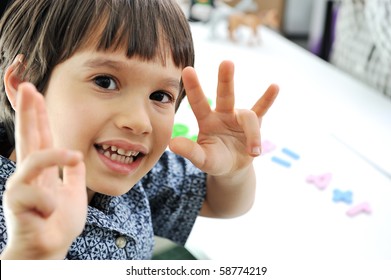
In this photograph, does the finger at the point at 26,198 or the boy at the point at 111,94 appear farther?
the boy at the point at 111,94

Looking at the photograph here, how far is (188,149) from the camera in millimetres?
489

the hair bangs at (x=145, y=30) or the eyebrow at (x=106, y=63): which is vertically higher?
the hair bangs at (x=145, y=30)

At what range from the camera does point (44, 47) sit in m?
0.48

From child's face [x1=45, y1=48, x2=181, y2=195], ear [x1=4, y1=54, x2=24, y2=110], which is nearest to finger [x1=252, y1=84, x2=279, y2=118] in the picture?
child's face [x1=45, y1=48, x2=181, y2=195]

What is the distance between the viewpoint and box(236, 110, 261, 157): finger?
50cm

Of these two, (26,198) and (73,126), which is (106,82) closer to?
(73,126)

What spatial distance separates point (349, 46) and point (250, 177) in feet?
2.07

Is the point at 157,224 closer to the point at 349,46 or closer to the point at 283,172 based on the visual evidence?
the point at 283,172

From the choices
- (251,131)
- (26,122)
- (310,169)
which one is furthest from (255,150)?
(310,169)

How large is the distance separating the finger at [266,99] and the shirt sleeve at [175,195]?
140mm

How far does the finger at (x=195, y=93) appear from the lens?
0.49 metres

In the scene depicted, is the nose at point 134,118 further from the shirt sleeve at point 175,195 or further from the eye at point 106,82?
the shirt sleeve at point 175,195

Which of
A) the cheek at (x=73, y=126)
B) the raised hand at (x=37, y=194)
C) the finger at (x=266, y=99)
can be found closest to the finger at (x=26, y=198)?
the raised hand at (x=37, y=194)

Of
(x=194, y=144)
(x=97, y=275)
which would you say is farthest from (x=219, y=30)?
(x=97, y=275)
